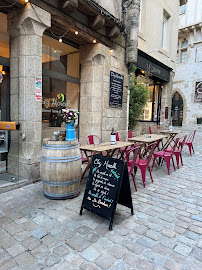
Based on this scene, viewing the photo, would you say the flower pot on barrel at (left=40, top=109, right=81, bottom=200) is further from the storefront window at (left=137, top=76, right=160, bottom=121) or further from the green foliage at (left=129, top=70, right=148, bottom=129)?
the storefront window at (left=137, top=76, right=160, bottom=121)

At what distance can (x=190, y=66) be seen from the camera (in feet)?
62.1

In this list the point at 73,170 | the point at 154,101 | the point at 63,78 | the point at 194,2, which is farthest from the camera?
the point at 194,2

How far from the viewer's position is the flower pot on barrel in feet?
9.78

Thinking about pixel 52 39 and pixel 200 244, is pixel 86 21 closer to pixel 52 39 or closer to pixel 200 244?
pixel 52 39

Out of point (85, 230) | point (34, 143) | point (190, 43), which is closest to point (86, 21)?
point (34, 143)

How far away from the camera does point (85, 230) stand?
2393mm

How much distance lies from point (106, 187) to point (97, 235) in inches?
22.9

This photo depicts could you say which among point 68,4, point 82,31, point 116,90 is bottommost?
point 116,90

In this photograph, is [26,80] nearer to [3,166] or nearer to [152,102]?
[3,166]

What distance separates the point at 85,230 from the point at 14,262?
2.74ft

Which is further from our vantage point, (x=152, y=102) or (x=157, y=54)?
(x=152, y=102)

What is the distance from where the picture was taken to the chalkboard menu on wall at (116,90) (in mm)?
6352

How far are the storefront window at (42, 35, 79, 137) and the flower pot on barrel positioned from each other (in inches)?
91.8

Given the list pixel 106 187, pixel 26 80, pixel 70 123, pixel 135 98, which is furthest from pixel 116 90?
pixel 106 187
